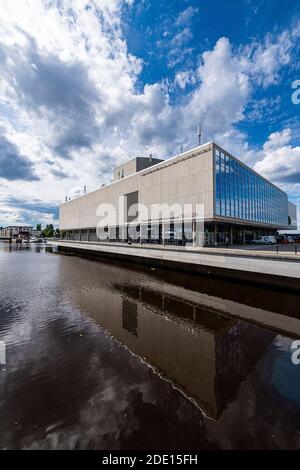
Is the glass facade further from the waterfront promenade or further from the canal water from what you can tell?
the canal water

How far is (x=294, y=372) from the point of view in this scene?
257 inches

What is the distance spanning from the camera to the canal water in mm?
4281

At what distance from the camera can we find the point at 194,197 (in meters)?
36.6

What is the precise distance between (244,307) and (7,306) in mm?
14698

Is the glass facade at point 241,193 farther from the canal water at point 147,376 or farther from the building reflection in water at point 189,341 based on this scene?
the canal water at point 147,376

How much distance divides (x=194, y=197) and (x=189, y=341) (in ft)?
100

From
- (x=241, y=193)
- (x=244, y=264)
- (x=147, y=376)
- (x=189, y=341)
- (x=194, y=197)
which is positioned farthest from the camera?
(x=241, y=193)

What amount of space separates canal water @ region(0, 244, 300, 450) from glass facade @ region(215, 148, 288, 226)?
1038 inches

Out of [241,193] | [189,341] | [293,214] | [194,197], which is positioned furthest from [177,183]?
[293,214]

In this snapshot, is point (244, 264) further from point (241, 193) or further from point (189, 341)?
point (241, 193)

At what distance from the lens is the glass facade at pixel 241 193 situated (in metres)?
35.9

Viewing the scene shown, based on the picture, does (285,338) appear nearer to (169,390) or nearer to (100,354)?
(169,390)

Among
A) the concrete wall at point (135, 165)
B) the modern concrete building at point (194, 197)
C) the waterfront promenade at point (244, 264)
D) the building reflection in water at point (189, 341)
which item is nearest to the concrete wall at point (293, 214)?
the modern concrete building at point (194, 197)

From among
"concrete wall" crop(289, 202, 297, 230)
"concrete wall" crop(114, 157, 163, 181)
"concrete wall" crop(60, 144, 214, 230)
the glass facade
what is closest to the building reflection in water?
"concrete wall" crop(60, 144, 214, 230)
